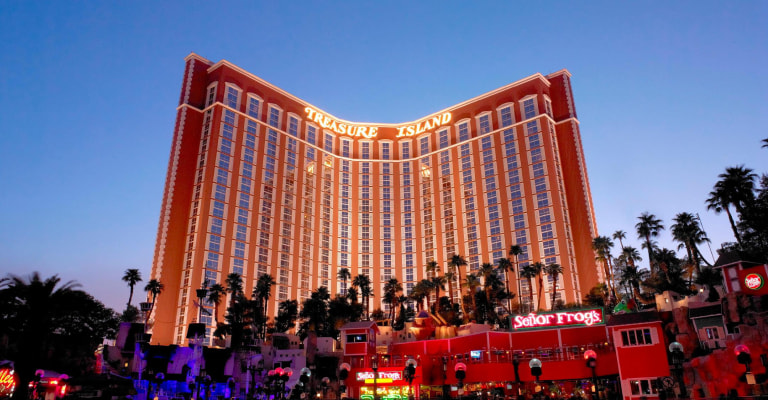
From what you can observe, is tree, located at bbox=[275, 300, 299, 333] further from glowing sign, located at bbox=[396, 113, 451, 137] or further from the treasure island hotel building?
glowing sign, located at bbox=[396, 113, 451, 137]

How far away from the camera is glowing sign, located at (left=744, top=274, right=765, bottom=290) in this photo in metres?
49.1

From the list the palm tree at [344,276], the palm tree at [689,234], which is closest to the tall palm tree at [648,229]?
the palm tree at [689,234]

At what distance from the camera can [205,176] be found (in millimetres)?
117312

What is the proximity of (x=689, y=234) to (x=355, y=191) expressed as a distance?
8850 cm

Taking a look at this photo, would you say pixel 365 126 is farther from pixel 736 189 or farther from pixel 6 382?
pixel 6 382

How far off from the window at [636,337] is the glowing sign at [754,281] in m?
10.6

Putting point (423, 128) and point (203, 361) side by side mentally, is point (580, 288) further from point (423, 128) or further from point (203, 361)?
point (203, 361)

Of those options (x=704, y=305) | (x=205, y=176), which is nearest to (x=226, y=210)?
(x=205, y=176)

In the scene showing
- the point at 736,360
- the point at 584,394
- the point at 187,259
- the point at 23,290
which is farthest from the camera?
the point at 187,259

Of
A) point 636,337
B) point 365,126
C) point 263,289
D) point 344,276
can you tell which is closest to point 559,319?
point 636,337

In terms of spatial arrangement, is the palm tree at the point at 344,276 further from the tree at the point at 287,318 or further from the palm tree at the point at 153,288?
the palm tree at the point at 153,288

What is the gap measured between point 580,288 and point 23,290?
102 metres

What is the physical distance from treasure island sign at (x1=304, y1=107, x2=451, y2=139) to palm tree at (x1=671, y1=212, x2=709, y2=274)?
75635mm

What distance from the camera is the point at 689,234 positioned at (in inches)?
3127
